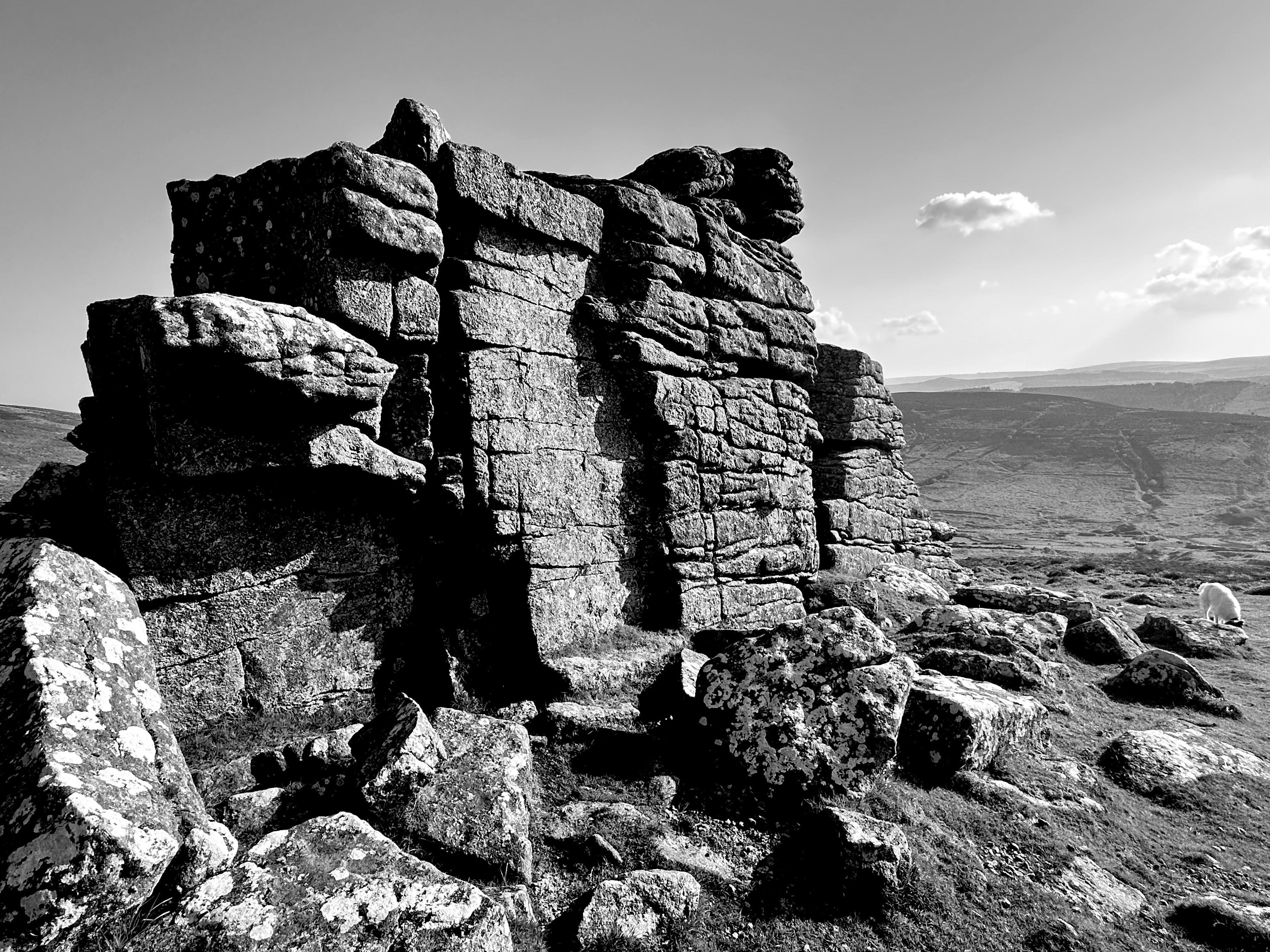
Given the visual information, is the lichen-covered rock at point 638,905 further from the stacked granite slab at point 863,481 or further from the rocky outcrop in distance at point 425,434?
the stacked granite slab at point 863,481

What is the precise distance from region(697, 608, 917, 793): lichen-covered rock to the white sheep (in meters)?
21.8

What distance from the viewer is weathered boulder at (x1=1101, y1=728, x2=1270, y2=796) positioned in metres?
11.7

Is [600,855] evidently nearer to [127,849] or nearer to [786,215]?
[127,849]

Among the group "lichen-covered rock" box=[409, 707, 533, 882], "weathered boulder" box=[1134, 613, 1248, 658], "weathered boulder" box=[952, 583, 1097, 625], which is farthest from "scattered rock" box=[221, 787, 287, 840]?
"weathered boulder" box=[1134, 613, 1248, 658]

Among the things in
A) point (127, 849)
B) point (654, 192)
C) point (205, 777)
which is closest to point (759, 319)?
point (654, 192)

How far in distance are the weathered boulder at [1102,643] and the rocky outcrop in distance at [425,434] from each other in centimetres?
746

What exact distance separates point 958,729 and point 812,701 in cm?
256

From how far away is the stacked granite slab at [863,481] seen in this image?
24109 mm

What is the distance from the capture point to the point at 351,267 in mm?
12023

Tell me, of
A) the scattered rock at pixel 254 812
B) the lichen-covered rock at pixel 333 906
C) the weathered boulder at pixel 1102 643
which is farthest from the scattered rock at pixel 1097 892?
the weathered boulder at pixel 1102 643

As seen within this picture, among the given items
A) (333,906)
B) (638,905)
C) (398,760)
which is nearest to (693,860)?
(638,905)

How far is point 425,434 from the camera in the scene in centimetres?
1282

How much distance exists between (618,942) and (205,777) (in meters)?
6.10

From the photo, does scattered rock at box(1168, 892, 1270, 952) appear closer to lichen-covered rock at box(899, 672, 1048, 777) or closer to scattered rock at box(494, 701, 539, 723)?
lichen-covered rock at box(899, 672, 1048, 777)
